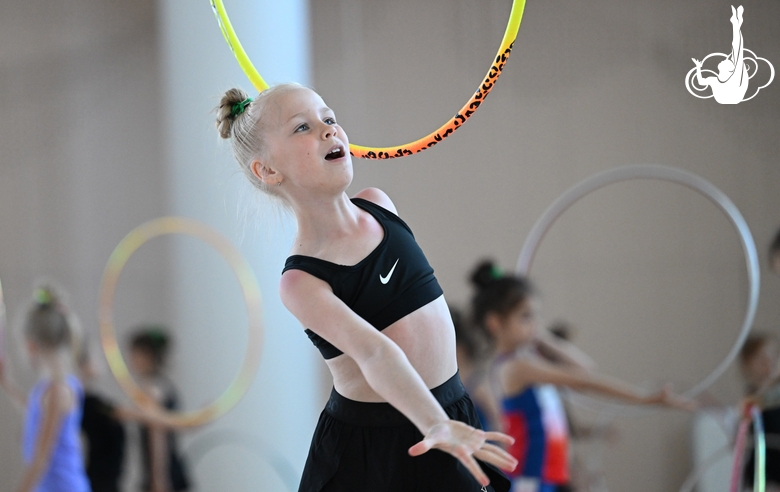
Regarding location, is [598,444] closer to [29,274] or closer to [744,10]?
[744,10]

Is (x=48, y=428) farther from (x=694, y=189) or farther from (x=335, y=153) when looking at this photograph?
(x=694, y=189)

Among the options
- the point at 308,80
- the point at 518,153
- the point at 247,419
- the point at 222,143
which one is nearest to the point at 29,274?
the point at 247,419

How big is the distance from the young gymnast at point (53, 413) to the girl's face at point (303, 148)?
8.63 ft

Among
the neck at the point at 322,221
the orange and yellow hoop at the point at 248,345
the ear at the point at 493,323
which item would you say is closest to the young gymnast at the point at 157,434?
the orange and yellow hoop at the point at 248,345

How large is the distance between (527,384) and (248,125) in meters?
2.08

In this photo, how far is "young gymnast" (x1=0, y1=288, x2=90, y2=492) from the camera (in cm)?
371

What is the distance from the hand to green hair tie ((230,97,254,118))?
0.80m

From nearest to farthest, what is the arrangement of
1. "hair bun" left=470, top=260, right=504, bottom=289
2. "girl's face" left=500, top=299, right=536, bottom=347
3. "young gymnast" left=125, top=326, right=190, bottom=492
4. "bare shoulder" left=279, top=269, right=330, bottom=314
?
"bare shoulder" left=279, top=269, right=330, bottom=314
"girl's face" left=500, top=299, right=536, bottom=347
"hair bun" left=470, top=260, right=504, bottom=289
"young gymnast" left=125, top=326, right=190, bottom=492

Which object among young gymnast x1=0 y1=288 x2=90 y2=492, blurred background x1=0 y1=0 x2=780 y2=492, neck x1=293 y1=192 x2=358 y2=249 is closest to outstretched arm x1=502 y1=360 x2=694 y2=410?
blurred background x1=0 y1=0 x2=780 y2=492

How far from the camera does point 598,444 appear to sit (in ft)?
14.8

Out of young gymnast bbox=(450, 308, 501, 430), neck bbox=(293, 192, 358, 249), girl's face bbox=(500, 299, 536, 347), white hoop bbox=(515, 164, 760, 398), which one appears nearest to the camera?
neck bbox=(293, 192, 358, 249)

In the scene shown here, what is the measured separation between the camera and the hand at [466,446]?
4.11 ft

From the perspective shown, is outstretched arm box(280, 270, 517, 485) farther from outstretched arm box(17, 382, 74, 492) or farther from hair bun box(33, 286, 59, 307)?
hair bun box(33, 286, 59, 307)

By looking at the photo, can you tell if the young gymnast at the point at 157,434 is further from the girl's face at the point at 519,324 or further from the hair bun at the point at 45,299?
the girl's face at the point at 519,324
